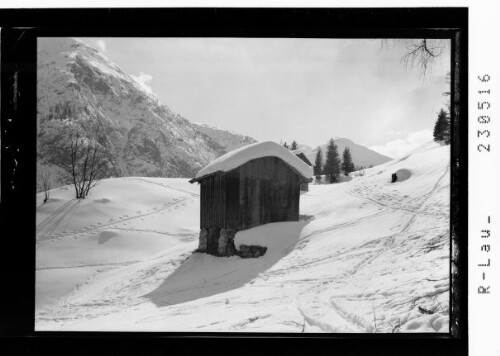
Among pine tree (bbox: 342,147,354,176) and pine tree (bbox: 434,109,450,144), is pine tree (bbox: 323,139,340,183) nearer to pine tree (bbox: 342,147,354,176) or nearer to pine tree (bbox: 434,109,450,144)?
pine tree (bbox: 342,147,354,176)

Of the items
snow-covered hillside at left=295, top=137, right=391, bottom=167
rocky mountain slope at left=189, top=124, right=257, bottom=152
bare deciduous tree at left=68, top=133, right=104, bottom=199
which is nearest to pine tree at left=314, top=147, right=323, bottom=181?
snow-covered hillside at left=295, top=137, right=391, bottom=167

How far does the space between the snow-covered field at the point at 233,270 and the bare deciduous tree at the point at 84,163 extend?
0.59ft

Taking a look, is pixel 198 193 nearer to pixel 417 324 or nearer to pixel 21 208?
pixel 21 208

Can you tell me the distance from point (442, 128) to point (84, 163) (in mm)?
4943

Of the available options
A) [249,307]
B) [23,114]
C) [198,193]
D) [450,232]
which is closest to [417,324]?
[450,232]

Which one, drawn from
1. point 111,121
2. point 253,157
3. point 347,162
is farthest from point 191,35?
point 347,162

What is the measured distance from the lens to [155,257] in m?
7.49

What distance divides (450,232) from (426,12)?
9.35 ft

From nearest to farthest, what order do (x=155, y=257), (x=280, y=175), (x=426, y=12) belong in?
1. (x=426, y=12)
2. (x=155, y=257)
3. (x=280, y=175)

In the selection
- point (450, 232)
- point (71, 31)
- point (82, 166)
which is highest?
point (71, 31)

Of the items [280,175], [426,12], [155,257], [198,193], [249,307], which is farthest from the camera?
[280,175]

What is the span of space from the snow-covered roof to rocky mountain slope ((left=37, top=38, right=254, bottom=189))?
154 mm

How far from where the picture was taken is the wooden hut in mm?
7875

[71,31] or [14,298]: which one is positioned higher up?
[71,31]
